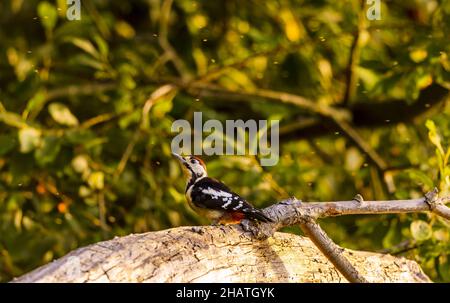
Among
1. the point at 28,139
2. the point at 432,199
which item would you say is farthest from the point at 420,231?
the point at 28,139

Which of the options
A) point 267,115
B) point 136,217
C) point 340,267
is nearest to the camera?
point 340,267

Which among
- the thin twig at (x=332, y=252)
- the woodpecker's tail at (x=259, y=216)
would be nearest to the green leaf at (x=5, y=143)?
the woodpecker's tail at (x=259, y=216)

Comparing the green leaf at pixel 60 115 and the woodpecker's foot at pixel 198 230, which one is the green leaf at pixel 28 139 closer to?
the green leaf at pixel 60 115

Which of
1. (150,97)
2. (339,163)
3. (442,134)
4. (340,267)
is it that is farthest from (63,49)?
(340,267)

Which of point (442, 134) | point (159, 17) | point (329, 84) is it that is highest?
point (159, 17)

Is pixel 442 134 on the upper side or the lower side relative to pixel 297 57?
lower

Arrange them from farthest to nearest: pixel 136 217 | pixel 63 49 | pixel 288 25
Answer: pixel 63 49, pixel 288 25, pixel 136 217

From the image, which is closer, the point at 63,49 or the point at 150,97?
the point at 150,97
